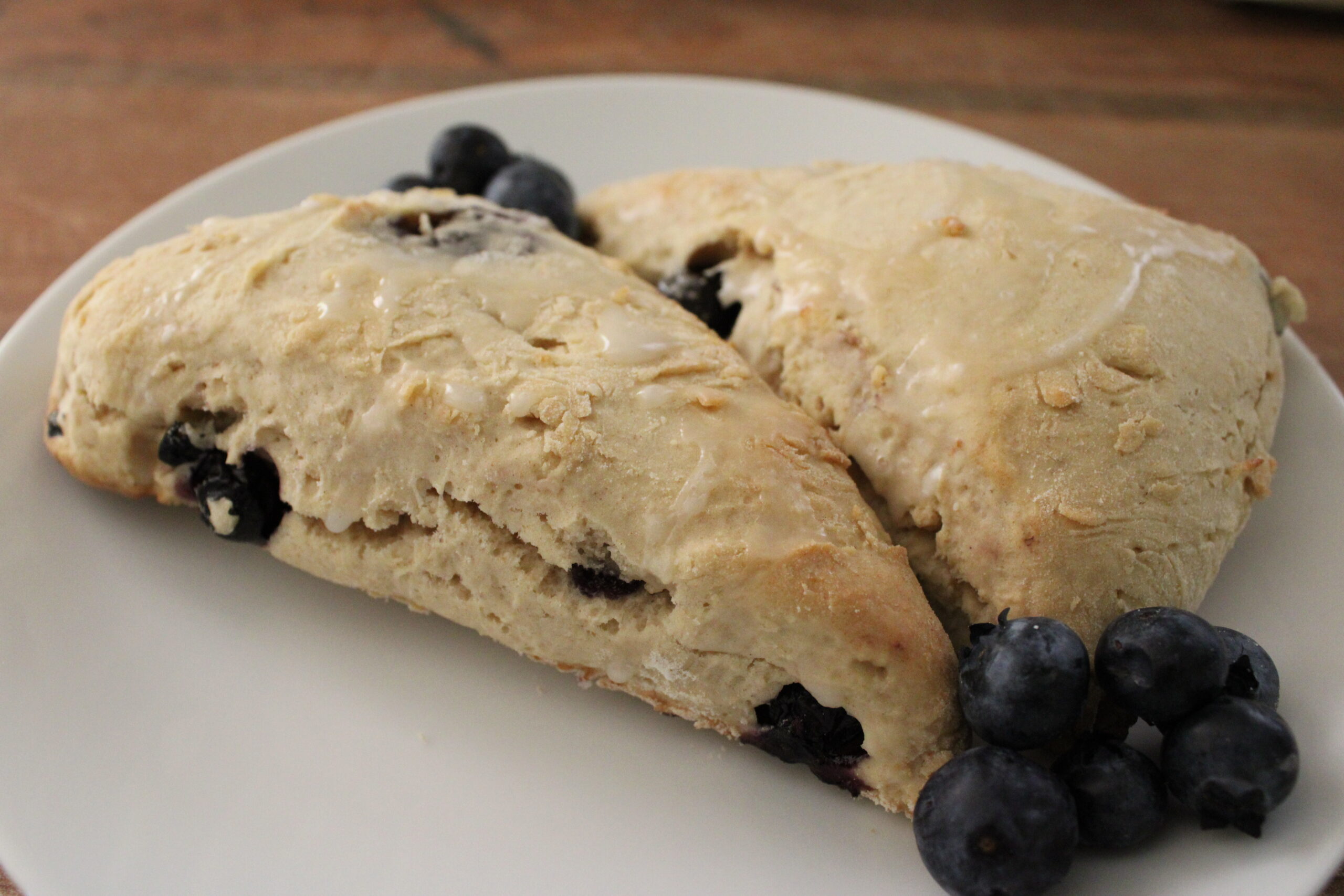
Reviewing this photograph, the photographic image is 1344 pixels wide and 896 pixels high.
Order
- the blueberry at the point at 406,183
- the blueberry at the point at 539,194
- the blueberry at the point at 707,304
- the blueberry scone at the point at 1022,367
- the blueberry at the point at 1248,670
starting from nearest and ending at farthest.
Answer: the blueberry at the point at 1248,670 → the blueberry scone at the point at 1022,367 → the blueberry at the point at 707,304 → the blueberry at the point at 539,194 → the blueberry at the point at 406,183

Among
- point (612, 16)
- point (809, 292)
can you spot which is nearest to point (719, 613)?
point (809, 292)

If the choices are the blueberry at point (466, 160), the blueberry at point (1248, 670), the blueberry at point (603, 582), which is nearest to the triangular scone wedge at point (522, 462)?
the blueberry at point (603, 582)

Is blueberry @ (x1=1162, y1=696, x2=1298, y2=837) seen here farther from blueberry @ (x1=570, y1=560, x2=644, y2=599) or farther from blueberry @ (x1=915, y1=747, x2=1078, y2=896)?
blueberry @ (x1=570, y1=560, x2=644, y2=599)

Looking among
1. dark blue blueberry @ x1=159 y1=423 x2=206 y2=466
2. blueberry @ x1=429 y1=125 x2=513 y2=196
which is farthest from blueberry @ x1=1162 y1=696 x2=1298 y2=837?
blueberry @ x1=429 y1=125 x2=513 y2=196

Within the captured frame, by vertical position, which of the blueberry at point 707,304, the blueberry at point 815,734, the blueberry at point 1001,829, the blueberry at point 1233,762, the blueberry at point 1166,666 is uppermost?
the blueberry at point 707,304

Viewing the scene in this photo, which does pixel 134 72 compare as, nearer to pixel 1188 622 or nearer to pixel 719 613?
pixel 719 613

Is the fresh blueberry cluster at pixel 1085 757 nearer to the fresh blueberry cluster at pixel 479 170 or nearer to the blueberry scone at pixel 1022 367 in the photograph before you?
the blueberry scone at pixel 1022 367

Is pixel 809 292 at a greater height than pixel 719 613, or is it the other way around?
pixel 809 292

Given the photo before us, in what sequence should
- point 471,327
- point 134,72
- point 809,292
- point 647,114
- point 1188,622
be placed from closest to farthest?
point 1188,622
point 471,327
point 809,292
point 647,114
point 134,72
